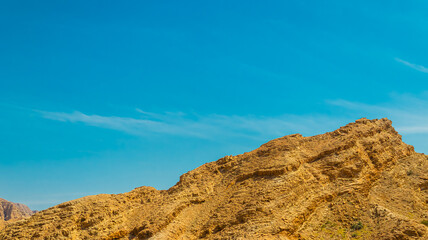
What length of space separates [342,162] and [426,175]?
26.5ft

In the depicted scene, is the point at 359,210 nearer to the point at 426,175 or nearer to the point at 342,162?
the point at 342,162

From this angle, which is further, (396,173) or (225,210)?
(396,173)

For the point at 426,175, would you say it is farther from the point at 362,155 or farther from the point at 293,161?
the point at 293,161

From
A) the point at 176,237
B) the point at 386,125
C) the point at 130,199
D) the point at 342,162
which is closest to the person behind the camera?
the point at 176,237

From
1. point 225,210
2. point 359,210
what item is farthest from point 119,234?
point 359,210

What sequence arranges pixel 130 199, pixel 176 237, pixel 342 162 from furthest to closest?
pixel 130 199 < pixel 342 162 < pixel 176 237

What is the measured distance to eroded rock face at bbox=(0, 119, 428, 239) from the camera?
30.1 metres

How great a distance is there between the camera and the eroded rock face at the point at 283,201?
3011cm

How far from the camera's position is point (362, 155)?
3631 centimetres

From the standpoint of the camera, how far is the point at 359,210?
3156cm

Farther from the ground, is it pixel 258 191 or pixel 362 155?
pixel 362 155

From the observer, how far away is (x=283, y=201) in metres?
31.3

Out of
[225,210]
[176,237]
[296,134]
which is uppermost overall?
[296,134]

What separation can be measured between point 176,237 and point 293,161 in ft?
38.2
